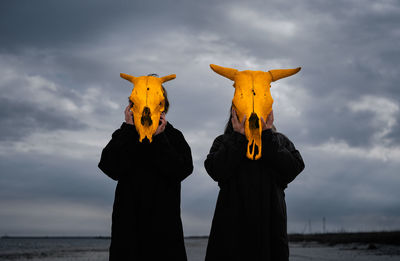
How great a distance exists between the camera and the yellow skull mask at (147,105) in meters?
4.36

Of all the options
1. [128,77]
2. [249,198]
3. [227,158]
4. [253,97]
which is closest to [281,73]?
[253,97]

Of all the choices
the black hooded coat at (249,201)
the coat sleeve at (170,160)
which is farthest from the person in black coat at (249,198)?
the coat sleeve at (170,160)

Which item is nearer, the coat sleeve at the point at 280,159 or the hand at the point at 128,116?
the coat sleeve at the point at 280,159

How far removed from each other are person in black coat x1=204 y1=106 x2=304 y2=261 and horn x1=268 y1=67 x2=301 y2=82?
49cm

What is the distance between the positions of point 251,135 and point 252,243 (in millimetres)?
1039

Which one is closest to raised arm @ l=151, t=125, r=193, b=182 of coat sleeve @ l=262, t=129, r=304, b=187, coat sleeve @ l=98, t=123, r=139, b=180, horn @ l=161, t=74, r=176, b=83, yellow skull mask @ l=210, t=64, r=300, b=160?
coat sleeve @ l=98, t=123, r=139, b=180

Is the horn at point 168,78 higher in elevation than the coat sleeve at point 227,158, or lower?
higher

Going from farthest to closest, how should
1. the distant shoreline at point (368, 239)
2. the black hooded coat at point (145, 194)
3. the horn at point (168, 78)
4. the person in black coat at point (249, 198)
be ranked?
the distant shoreline at point (368, 239)
the horn at point (168, 78)
the black hooded coat at point (145, 194)
the person in black coat at point (249, 198)

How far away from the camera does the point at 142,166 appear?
4543 mm

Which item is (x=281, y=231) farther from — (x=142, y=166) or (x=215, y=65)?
(x=215, y=65)

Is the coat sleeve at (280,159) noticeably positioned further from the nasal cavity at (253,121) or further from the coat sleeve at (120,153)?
A: the coat sleeve at (120,153)

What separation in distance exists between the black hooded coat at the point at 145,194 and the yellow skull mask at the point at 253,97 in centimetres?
76

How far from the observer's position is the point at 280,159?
411 centimetres

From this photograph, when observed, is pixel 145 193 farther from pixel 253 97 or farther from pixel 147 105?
pixel 253 97
